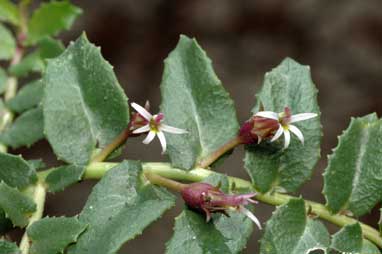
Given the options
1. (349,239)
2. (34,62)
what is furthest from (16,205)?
(34,62)

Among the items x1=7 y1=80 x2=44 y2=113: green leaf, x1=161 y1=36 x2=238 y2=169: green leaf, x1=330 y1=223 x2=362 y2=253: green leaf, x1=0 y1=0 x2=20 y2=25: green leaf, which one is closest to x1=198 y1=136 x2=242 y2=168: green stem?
x1=161 y1=36 x2=238 y2=169: green leaf

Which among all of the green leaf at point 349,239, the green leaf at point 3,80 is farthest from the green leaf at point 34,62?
the green leaf at point 349,239

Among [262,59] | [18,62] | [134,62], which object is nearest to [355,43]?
[262,59]

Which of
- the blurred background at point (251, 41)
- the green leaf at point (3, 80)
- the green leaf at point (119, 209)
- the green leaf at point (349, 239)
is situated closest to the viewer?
the green leaf at point (119, 209)

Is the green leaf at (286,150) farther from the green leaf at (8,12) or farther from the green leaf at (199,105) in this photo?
the green leaf at (8,12)

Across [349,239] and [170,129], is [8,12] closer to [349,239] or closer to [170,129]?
[170,129]

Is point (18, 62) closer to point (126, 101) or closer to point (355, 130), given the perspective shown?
point (126, 101)
